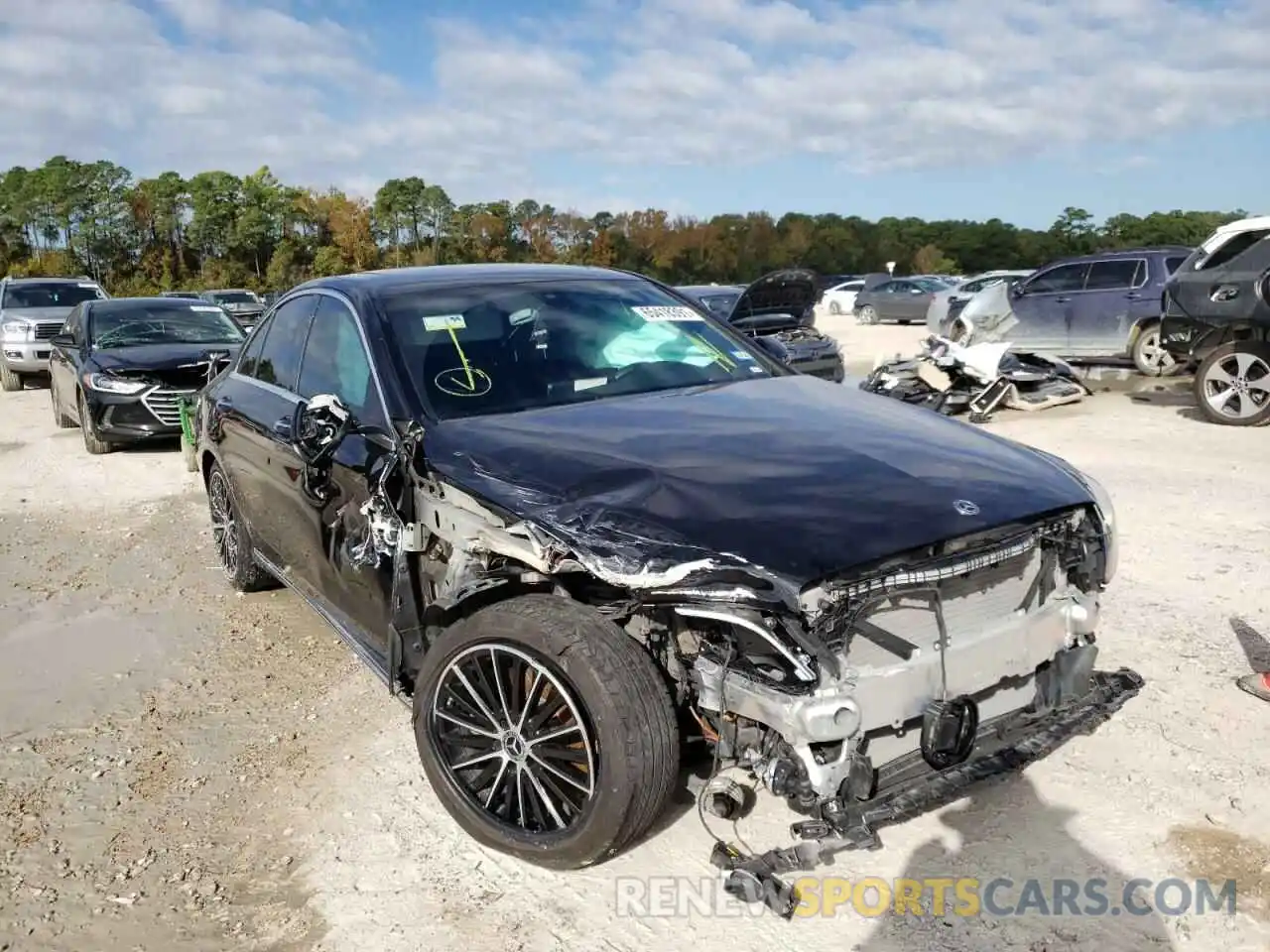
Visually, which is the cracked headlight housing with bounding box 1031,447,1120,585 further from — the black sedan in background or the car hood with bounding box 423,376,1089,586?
the black sedan in background

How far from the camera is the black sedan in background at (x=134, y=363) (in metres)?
10.0

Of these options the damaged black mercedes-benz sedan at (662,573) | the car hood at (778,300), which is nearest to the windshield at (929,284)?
the car hood at (778,300)

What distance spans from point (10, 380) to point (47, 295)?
6.04 feet

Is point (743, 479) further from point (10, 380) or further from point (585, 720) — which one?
point (10, 380)

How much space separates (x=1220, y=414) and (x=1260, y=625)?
20.9 feet

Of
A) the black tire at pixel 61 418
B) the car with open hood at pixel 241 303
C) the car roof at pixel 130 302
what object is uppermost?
the car roof at pixel 130 302

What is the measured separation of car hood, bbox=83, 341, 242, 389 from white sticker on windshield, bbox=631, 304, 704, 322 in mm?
6904

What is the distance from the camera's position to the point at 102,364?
1009cm

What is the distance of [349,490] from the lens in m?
3.67

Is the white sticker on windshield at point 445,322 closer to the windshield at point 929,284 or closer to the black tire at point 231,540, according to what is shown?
the black tire at point 231,540

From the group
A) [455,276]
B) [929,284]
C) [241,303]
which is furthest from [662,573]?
[929,284]

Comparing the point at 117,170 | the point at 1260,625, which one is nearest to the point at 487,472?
the point at 1260,625

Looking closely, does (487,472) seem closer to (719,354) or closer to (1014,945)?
(719,354)

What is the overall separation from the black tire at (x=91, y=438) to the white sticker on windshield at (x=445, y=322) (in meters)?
7.78
